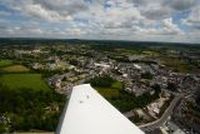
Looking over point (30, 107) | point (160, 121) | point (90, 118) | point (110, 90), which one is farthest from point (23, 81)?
point (90, 118)

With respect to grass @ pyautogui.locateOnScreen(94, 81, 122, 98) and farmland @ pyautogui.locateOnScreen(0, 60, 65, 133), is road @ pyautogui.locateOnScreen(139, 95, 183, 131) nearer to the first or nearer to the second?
grass @ pyautogui.locateOnScreen(94, 81, 122, 98)

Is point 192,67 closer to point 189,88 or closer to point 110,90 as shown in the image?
point 189,88

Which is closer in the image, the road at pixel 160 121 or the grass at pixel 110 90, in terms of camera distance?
the road at pixel 160 121

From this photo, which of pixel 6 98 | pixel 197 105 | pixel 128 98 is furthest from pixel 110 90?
pixel 6 98

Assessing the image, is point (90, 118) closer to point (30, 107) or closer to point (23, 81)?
point (30, 107)

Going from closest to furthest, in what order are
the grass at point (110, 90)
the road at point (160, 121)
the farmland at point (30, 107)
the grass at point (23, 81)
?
the farmland at point (30, 107) → the road at point (160, 121) → the grass at point (110, 90) → the grass at point (23, 81)

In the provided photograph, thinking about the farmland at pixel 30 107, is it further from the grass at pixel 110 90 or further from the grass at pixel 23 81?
the grass at pixel 110 90

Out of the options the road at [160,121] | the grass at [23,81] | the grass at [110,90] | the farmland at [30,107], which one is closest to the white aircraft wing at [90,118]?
the farmland at [30,107]
